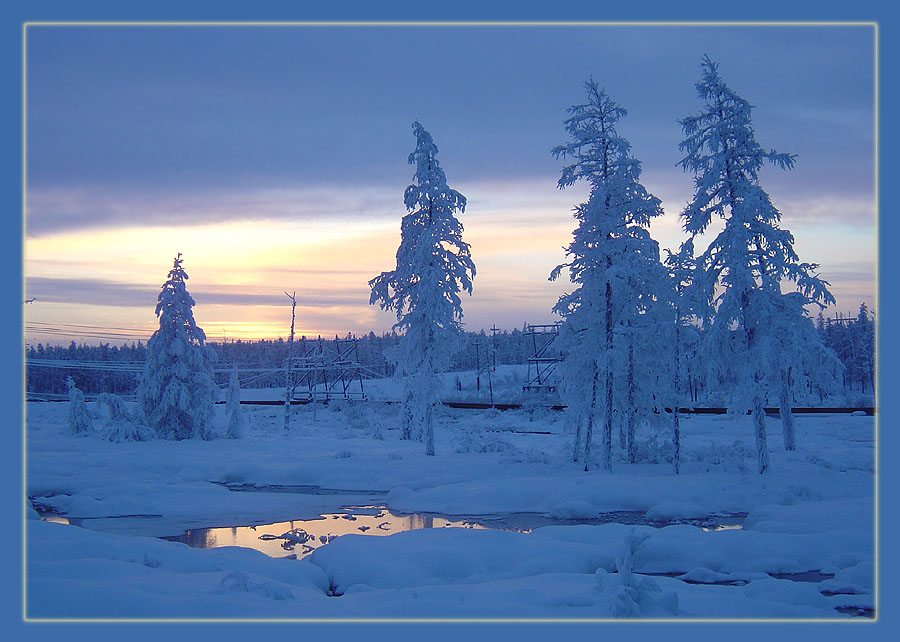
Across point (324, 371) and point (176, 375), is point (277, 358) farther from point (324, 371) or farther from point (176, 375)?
point (176, 375)

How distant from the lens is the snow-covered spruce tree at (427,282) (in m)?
27.4

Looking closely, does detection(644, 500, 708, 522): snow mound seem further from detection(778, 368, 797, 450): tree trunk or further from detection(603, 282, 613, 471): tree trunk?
detection(778, 368, 797, 450): tree trunk

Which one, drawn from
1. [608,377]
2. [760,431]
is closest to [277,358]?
[608,377]

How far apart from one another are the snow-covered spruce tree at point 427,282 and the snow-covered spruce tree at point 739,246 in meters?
9.92

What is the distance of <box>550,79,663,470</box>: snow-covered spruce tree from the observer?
22.1 m

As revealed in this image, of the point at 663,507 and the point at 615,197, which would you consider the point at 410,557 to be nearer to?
the point at 663,507

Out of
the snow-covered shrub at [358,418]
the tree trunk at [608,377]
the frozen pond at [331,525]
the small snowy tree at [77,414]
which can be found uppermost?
the tree trunk at [608,377]

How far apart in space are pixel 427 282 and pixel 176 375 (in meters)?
13.2

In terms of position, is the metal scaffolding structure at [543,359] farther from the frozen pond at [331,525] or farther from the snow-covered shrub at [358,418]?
the frozen pond at [331,525]

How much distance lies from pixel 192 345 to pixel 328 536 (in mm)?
20518

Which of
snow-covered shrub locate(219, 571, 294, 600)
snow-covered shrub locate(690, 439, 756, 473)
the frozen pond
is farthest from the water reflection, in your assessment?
snow-covered shrub locate(690, 439, 756, 473)

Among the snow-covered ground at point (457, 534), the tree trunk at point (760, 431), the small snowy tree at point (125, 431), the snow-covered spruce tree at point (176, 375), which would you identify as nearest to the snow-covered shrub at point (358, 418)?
the snow-covered ground at point (457, 534)

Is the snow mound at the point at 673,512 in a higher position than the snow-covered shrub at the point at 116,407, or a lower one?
lower

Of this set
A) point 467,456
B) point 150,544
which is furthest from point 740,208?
point 150,544
